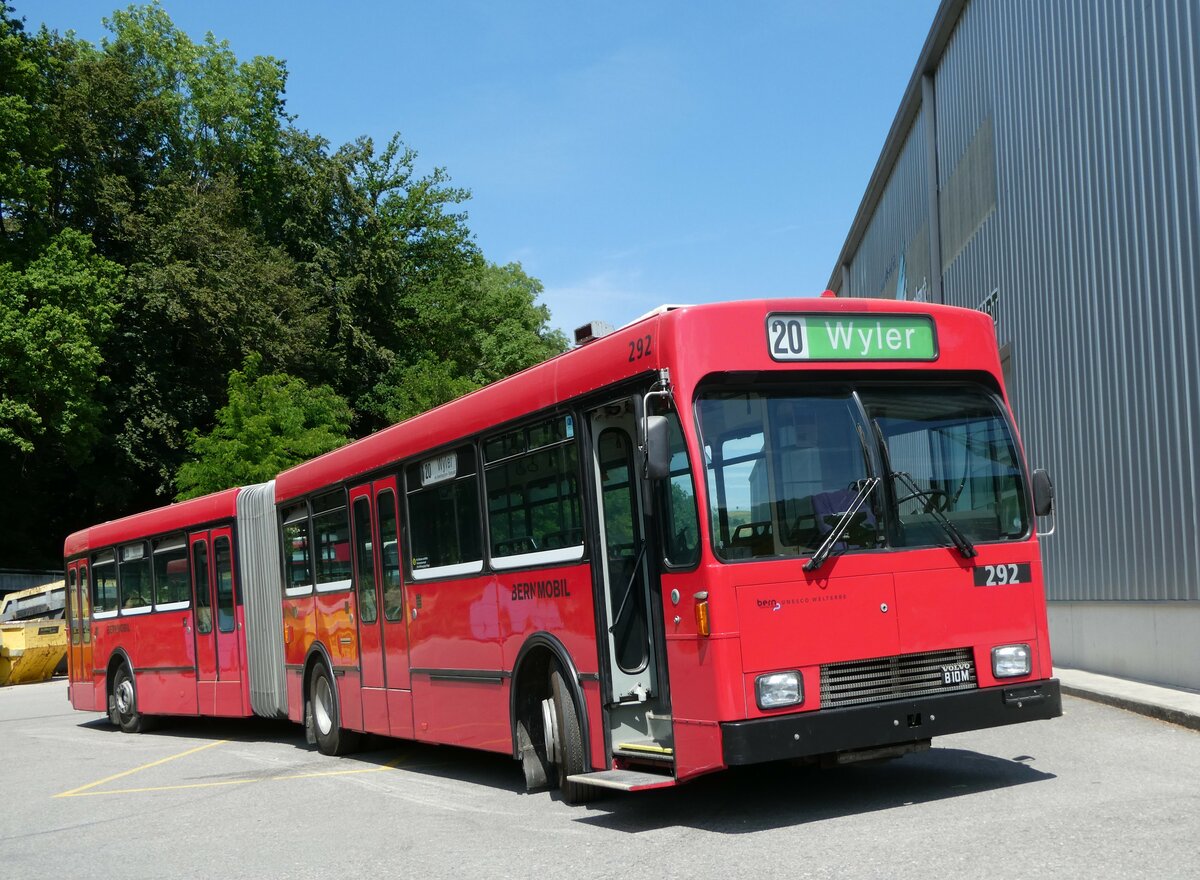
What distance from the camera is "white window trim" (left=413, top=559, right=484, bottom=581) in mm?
10617

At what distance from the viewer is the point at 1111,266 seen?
1619 centimetres

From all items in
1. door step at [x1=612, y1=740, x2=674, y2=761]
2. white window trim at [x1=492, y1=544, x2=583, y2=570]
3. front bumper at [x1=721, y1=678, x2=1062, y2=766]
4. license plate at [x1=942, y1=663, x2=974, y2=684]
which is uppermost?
white window trim at [x1=492, y1=544, x2=583, y2=570]

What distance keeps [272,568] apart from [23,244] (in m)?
30.6

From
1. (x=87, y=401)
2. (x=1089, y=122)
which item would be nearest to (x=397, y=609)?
(x=1089, y=122)

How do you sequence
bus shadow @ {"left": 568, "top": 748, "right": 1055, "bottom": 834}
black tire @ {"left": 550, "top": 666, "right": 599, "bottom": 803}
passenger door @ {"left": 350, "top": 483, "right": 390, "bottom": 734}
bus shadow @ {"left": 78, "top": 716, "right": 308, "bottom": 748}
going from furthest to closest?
bus shadow @ {"left": 78, "top": 716, "right": 308, "bottom": 748} < passenger door @ {"left": 350, "top": 483, "right": 390, "bottom": 734} < black tire @ {"left": 550, "top": 666, "right": 599, "bottom": 803} < bus shadow @ {"left": 568, "top": 748, "right": 1055, "bottom": 834}

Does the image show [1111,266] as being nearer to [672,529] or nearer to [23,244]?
[672,529]

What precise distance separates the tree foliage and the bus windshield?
31.6 meters

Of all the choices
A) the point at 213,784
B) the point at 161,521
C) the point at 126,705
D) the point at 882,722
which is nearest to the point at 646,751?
the point at 882,722

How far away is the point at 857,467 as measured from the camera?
8008 mm

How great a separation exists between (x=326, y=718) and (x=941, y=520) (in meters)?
8.37

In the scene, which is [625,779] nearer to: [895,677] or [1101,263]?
[895,677]

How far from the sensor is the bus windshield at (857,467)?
25.6ft

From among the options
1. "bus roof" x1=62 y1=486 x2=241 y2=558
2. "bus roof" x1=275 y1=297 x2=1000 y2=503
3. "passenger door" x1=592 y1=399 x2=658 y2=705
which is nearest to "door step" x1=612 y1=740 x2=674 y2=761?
"passenger door" x1=592 y1=399 x2=658 y2=705

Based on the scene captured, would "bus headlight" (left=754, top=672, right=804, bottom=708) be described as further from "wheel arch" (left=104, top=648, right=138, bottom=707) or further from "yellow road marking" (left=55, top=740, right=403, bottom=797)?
"wheel arch" (left=104, top=648, right=138, bottom=707)
